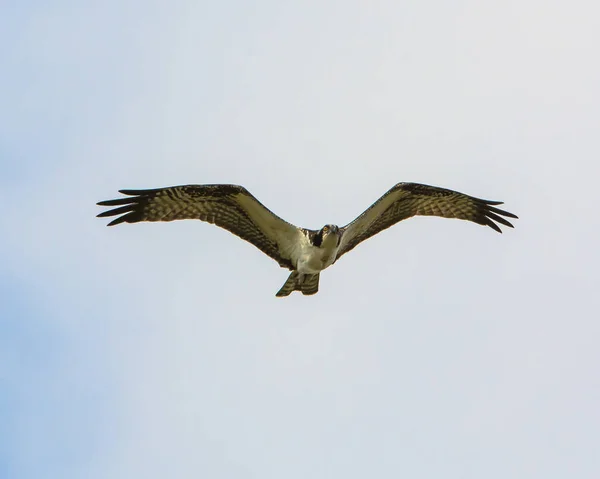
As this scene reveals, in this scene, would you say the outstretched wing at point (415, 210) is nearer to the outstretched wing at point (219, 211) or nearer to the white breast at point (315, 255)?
the white breast at point (315, 255)

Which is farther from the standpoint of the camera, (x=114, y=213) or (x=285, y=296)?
(x=285, y=296)

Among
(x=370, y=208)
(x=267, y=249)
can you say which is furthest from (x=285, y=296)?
(x=370, y=208)

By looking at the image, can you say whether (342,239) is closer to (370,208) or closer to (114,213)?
(370,208)

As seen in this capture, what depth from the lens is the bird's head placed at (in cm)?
1667

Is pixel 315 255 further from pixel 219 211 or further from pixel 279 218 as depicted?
pixel 219 211

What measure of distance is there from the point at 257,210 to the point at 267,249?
901 millimetres

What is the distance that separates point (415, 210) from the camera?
60.1 ft

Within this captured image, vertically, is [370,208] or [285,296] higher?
[370,208]

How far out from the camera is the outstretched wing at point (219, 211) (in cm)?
1639

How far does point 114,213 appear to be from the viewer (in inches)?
636

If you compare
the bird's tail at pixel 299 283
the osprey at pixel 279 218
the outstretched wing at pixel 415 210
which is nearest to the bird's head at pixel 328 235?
the osprey at pixel 279 218

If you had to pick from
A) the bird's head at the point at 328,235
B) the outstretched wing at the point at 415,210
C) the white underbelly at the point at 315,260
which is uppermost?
the outstretched wing at the point at 415,210

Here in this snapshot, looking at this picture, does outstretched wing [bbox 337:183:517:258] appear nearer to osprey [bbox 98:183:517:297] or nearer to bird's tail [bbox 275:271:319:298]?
osprey [bbox 98:183:517:297]

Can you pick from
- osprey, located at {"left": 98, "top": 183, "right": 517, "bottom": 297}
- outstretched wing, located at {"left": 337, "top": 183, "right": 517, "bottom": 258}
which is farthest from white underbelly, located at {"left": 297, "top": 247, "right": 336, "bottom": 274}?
outstretched wing, located at {"left": 337, "top": 183, "right": 517, "bottom": 258}
